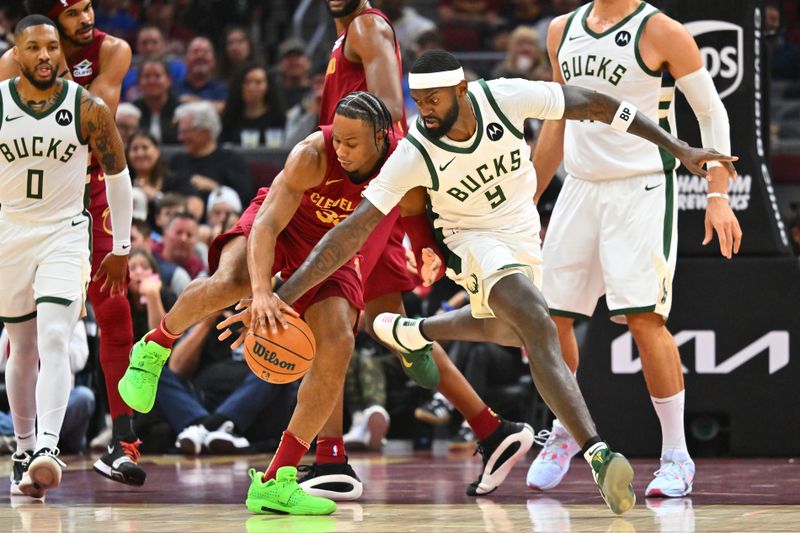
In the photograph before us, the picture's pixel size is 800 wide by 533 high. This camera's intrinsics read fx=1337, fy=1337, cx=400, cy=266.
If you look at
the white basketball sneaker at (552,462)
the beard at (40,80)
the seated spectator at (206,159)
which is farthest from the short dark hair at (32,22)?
the seated spectator at (206,159)

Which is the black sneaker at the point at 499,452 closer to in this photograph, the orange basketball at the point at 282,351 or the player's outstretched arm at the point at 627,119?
the orange basketball at the point at 282,351

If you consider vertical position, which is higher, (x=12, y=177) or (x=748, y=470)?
(x=12, y=177)

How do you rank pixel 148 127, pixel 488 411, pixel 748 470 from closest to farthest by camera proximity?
pixel 488 411 < pixel 748 470 < pixel 148 127

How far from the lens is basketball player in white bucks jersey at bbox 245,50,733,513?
484 cm

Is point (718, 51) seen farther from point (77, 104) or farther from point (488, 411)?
point (77, 104)

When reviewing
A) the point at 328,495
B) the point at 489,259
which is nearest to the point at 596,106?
the point at 489,259

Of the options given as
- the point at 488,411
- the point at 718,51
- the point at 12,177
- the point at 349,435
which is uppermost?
the point at 718,51

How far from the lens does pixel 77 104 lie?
579cm

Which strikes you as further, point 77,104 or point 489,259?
point 77,104

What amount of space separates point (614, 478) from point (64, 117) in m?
2.86

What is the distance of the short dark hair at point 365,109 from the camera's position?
199 inches

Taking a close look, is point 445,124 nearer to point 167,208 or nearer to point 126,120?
point 167,208

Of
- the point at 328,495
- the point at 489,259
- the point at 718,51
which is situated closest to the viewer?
the point at 489,259

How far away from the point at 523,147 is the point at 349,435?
12.6ft
